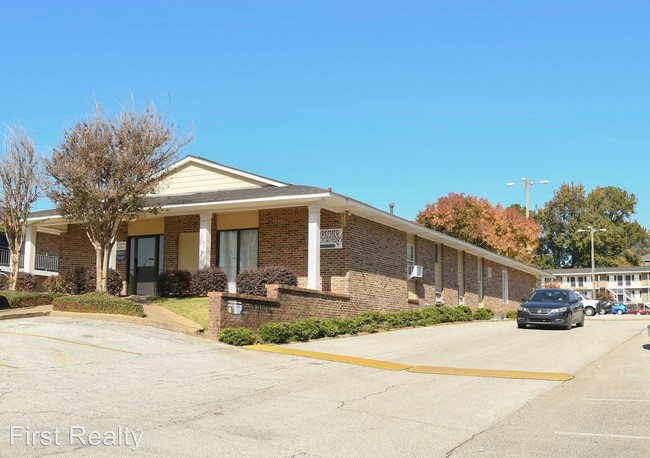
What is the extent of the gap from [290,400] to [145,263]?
17.4 meters

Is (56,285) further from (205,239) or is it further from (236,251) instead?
(236,251)

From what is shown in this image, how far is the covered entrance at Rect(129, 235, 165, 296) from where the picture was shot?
2559 cm

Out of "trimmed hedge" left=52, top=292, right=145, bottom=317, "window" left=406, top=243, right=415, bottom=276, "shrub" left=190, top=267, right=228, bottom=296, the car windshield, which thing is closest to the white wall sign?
"shrub" left=190, top=267, right=228, bottom=296

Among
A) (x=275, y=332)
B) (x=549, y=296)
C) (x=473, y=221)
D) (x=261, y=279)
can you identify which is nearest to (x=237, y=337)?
(x=275, y=332)

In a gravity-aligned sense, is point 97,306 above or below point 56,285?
below

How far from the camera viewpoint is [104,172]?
787 inches

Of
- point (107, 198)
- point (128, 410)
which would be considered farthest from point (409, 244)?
point (128, 410)

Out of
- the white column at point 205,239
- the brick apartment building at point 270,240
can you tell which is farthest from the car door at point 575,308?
the white column at point 205,239

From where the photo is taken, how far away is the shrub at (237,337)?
15.9 metres

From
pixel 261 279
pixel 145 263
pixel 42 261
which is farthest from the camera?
pixel 42 261

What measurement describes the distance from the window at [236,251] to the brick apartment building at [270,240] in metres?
0.04

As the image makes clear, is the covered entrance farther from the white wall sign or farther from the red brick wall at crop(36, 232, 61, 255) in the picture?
the red brick wall at crop(36, 232, 61, 255)

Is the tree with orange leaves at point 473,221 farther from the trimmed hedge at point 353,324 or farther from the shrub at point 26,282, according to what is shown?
the shrub at point 26,282

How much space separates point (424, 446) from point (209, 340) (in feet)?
31.4
